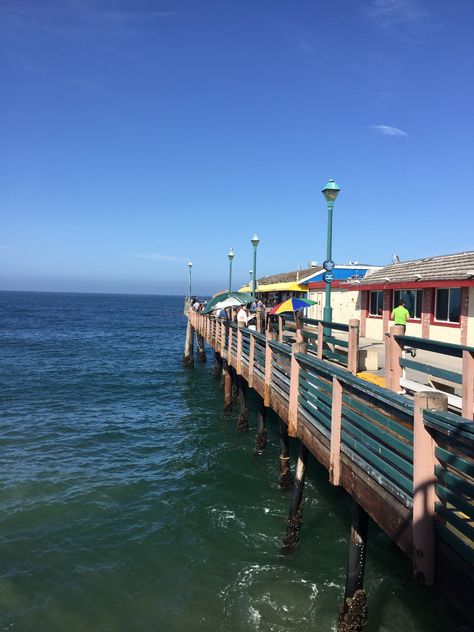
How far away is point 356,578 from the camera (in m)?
5.23

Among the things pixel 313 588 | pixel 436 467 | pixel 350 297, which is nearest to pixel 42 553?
pixel 313 588

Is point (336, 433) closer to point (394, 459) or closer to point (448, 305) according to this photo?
point (394, 459)

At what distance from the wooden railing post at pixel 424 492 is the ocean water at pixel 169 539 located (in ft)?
8.20

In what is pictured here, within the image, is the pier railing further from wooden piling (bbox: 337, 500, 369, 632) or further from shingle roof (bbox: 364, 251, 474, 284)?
shingle roof (bbox: 364, 251, 474, 284)

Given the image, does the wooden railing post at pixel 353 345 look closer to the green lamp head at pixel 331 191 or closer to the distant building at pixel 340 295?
the green lamp head at pixel 331 191

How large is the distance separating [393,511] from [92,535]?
586cm

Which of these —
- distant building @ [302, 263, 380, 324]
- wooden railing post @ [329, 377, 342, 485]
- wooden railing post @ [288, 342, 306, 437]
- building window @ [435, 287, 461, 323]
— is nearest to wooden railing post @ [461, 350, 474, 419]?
wooden railing post @ [329, 377, 342, 485]

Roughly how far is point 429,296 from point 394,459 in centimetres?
1213

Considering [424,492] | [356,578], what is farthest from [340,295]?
[424,492]

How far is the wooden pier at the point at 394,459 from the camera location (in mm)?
3357

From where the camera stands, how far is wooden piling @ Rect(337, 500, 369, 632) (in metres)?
5.15

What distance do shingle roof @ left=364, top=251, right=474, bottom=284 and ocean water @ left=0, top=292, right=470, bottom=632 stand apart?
6748 mm

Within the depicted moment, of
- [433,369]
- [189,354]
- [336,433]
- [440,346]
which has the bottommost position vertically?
[189,354]

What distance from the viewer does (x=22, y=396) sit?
1861 centimetres
